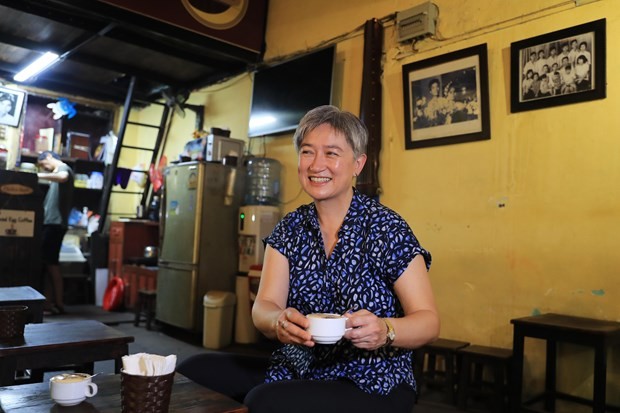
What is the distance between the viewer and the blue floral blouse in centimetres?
143

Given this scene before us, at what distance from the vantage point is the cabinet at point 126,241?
6703 millimetres

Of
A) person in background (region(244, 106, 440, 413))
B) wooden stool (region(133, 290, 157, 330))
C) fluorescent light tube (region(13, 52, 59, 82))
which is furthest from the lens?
fluorescent light tube (region(13, 52, 59, 82))

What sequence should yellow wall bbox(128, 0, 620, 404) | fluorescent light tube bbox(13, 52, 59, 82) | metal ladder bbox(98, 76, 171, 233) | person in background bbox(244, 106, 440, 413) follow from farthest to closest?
metal ladder bbox(98, 76, 171, 233)
fluorescent light tube bbox(13, 52, 59, 82)
yellow wall bbox(128, 0, 620, 404)
person in background bbox(244, 106, 440, 413)

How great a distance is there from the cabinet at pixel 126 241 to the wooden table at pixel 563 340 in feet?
17.1

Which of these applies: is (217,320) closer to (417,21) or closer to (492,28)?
(417,21)

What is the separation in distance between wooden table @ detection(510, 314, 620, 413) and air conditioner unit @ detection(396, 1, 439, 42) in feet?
7.27

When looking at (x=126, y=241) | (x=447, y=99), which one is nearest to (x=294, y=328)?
(x=447, y=99)

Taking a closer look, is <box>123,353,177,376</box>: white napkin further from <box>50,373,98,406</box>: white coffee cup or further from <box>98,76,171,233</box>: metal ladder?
<box>98,76,171,233</box>: metal ladder

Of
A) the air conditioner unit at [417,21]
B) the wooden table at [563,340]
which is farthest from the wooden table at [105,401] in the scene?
the air conditioner unit at [417,21]

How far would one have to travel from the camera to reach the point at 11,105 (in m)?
7.26

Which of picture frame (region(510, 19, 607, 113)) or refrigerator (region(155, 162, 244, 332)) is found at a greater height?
picture frame (region(510, 19, 607, 113))

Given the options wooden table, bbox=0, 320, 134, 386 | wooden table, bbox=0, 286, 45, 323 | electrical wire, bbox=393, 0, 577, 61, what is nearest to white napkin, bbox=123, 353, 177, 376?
wooden table, bbox=0, 320, 134, 386

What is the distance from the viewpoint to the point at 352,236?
5.04ft

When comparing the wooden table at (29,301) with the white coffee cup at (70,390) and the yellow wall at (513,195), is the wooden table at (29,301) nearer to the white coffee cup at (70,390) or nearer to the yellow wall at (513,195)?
the white coffee cup at (70,390)
